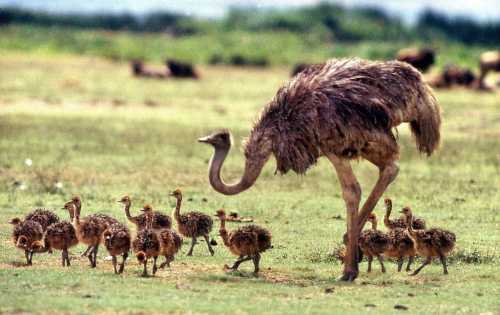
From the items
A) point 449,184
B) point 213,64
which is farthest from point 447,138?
point 213,64

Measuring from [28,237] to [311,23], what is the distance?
2791 inches

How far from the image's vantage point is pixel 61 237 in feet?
40.4

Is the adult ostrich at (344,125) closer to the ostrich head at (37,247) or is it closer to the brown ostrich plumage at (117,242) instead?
the brown ostrich plumage at (117,242)

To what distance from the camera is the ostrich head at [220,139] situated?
12.4m

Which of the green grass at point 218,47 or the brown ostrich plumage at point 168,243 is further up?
the green grass at point 218,47

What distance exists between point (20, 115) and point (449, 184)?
1306 cm

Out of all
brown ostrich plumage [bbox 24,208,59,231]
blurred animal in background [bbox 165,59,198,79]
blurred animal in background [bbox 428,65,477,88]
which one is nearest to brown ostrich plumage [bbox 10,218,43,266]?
brown ostrich plumage [bbox 24,208,59,231]

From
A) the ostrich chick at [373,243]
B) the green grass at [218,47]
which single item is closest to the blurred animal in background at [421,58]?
the green grass at [218,47]

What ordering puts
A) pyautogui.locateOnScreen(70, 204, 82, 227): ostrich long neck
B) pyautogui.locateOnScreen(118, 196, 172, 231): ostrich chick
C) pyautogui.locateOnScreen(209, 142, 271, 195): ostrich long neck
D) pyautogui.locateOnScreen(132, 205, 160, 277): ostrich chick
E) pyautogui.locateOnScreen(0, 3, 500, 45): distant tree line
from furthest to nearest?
pyautogui.locateOnScreen(0, 3, 500, 45): distant tree line
pyautogui.locateOnScreen(118, 196, 172, 231): ostrich chick
pyautogui.locateOnScreen(70, 204, 82, 227): ostrich long neck
pyautogui.locateOnScreen(209, 142, 271, 195): ostrich long neck
pyautogui.locateOnScreen(132, 205, 160, 277): ostrich chick

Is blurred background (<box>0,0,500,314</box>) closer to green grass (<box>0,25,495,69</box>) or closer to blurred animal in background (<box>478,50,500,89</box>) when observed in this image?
blurred animal in background (<box>478,50,500,89</box>)

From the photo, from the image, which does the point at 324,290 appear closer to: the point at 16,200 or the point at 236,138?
the point at 16,200

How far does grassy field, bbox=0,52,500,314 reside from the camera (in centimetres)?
1093

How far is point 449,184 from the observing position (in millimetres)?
19578

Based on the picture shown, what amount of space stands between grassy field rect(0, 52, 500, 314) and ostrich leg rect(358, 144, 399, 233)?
64 cm
